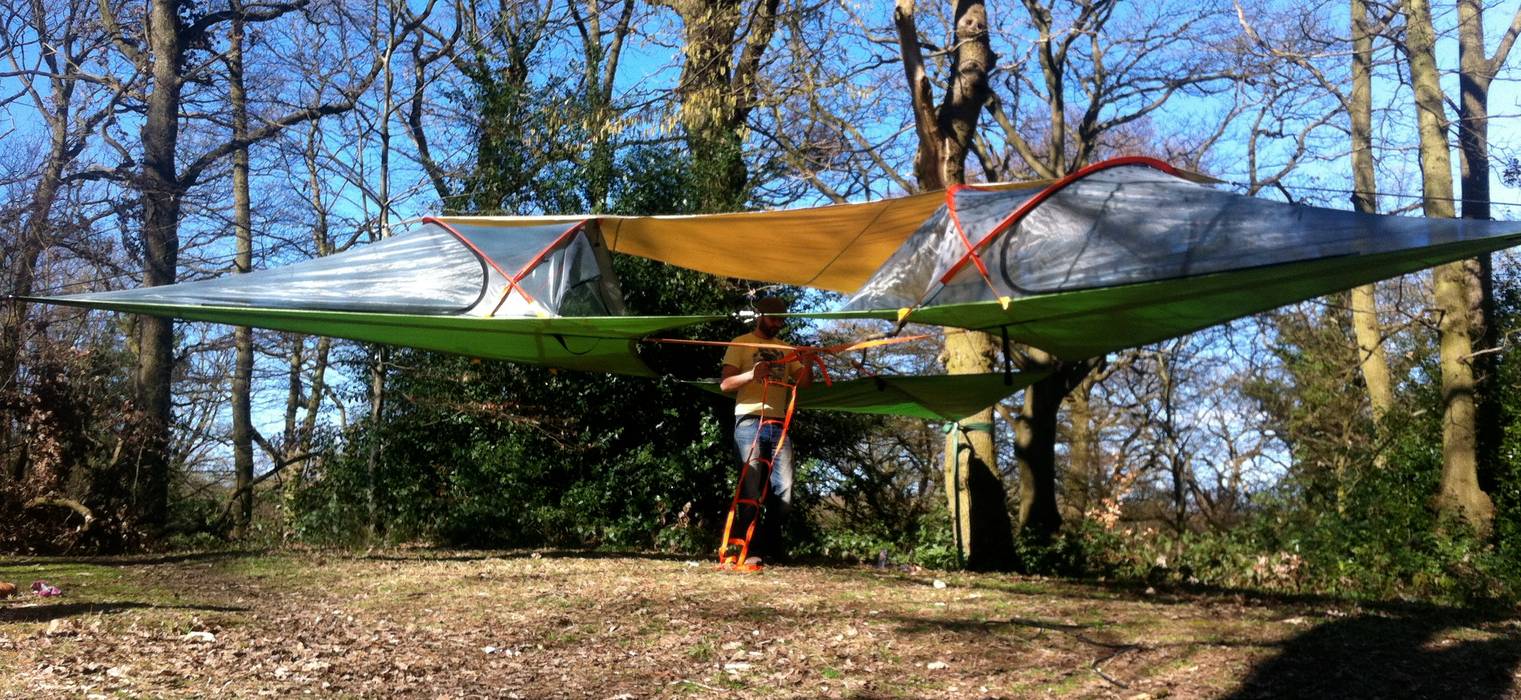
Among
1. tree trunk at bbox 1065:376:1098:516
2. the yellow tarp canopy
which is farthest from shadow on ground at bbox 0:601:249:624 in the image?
tree trunk at bbox 1065:376:1098:516

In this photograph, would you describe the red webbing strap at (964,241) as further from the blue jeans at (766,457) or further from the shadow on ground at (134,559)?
the shadow on ground at (134,559)

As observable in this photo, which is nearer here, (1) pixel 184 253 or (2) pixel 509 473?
(2) pixel 509 473

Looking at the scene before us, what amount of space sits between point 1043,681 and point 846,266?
3576 millimetres

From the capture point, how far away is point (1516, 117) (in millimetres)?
9180

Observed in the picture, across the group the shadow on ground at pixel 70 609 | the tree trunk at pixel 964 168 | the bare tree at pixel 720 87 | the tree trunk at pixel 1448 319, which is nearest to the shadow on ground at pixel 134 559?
the shadow on ground at pixel 70 609

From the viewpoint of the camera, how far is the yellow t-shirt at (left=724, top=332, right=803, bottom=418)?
6598 millimetres

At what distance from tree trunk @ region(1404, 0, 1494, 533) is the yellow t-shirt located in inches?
199

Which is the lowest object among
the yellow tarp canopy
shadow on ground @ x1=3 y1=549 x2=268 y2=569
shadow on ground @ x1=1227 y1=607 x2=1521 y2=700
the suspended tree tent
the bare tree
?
shadow on ground @ x1=1227 y1=607 x2=1521 y2=700

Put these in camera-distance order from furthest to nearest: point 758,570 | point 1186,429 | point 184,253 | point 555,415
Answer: point 1186,429
point 184,253
point 555,415
point 758,570

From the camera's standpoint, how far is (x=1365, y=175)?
11070 millimetres

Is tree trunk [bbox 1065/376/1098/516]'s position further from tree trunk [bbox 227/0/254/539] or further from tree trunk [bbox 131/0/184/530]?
tree trunk [bbox 131/0/184/530]

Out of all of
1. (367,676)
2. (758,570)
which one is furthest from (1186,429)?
(367,676)

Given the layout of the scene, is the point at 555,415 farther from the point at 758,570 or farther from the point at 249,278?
the point at 249,278

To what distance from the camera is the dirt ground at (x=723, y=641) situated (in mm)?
3680
